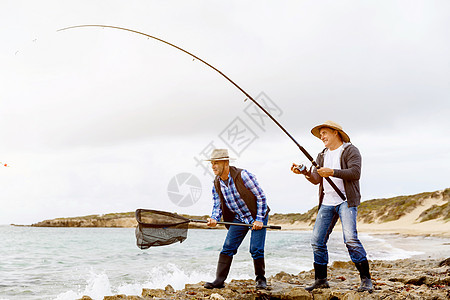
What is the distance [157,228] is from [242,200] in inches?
43.5

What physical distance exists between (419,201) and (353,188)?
38669 mm

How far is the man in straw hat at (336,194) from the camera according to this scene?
4801mm

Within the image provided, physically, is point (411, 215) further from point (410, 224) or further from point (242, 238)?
point (242, 238)

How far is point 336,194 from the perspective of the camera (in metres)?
5.01

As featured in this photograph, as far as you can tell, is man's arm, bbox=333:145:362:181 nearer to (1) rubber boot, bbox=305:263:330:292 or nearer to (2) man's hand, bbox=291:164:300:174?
(2) man's hand, bbox=291:164:300:174

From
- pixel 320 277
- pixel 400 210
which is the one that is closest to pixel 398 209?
pixel 400 210

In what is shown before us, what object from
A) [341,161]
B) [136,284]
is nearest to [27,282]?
[136,284]

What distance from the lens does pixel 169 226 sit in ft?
17.6

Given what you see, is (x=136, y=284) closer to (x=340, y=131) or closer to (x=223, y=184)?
(x=223, y=184)

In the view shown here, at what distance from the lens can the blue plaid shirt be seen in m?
Answer: 5.32

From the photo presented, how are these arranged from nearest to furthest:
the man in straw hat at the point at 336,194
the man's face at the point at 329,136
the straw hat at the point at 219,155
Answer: the man in straw hat at the point at 336,194 < the man's face at the point at 329,136 < the straw hat at the point at 219,155

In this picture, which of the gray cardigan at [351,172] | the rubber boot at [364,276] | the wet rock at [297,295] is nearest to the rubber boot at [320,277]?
the wet rock at [297,295]

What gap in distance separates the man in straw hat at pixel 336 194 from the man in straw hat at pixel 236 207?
2.16ft

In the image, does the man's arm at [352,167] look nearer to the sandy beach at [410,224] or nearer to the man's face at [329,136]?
the man's face at [329,136]
